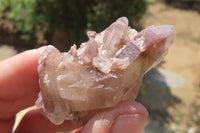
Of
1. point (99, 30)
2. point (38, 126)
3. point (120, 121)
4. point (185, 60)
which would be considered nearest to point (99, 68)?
point (120, 121)

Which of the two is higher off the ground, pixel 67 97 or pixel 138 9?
pixel 67 97

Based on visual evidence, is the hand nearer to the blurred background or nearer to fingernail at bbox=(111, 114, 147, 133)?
fingernail at bbox=(111, 114, 147, 133)

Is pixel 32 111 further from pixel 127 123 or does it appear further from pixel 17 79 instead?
pixel 127 123

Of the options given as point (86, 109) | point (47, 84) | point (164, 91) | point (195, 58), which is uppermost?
point (47, 84)

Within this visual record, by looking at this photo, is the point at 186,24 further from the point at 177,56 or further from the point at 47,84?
the point at 47,84

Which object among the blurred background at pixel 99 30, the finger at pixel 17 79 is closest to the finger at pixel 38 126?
the finger at pixel 17 79

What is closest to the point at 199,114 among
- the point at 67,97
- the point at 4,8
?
the point at 67,97

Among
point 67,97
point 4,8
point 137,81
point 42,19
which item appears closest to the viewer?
point 67,97

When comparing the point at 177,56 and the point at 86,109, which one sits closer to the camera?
the point at 86,109
